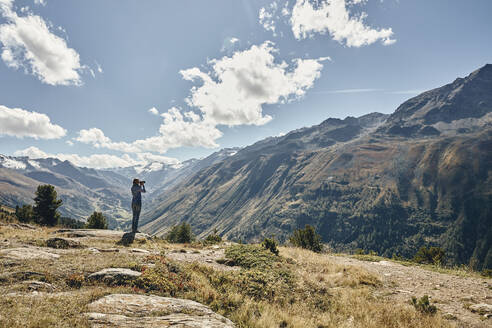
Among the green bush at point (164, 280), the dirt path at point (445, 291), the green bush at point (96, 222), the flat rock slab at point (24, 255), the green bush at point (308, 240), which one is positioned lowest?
the green bush at point (96, 222)

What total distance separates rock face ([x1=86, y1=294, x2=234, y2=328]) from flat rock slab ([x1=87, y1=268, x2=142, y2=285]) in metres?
1.76

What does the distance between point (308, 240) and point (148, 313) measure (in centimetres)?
2591

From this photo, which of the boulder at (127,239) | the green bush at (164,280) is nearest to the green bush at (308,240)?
the boulder at (127,239)

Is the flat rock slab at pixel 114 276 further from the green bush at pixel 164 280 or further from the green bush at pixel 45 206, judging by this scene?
the green bush at pixel 45 206

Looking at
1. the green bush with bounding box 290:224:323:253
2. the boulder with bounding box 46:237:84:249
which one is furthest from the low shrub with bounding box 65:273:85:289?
the green bush with bounding box 290:224:323:253

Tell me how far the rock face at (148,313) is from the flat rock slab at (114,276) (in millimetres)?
1763

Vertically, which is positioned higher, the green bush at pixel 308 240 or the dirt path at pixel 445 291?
the dirt path at pixel 445 291

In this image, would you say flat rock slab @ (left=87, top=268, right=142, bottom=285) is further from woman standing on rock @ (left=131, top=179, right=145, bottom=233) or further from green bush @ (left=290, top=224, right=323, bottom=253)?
green bush @ (left=290, top=224, right=323, bottom=253)

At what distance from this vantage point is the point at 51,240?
14820 millimetres

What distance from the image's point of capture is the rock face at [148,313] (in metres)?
6.17

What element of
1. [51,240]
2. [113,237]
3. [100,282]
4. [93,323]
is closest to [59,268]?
[100,282]

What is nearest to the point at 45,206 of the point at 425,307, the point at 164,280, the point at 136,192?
the point at 136,192

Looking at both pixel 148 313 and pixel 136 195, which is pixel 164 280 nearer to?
pixel 148 313

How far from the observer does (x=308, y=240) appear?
29797 mm
